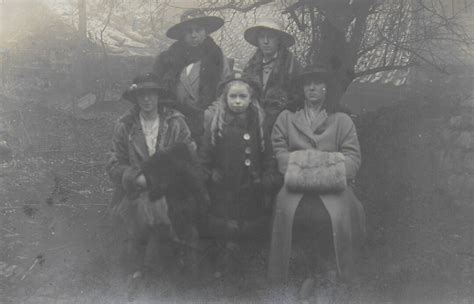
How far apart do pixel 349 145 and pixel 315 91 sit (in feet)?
1.78

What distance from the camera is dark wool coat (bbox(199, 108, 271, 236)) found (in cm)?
437

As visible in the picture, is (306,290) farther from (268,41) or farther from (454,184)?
(454,184)

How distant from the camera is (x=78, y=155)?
672 centimetres

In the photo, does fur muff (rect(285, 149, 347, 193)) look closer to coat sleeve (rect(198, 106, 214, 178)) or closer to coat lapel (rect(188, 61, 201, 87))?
coat sleeve (rect(198, 106, 214, 178))

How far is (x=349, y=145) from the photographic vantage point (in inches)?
168

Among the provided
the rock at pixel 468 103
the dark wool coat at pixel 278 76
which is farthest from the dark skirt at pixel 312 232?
the rock at pixel 468 103

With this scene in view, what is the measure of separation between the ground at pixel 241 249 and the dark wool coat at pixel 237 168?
403 mm

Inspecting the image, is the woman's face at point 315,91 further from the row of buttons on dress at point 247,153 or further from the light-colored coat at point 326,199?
the row of buttons on dress at point 247,153

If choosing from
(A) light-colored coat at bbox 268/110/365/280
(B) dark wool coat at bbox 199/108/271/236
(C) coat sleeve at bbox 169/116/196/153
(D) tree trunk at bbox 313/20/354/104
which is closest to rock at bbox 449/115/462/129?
(D) tree trunk at bbox 313/20/354/104

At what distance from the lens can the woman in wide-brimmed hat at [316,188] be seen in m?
4.15

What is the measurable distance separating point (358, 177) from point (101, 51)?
17.5 feet

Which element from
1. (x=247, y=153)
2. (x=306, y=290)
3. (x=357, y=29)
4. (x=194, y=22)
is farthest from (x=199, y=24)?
(x=306, y=290)

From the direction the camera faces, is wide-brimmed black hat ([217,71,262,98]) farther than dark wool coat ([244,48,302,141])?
No

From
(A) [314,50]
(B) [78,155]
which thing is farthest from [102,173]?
(A) [314,50]
